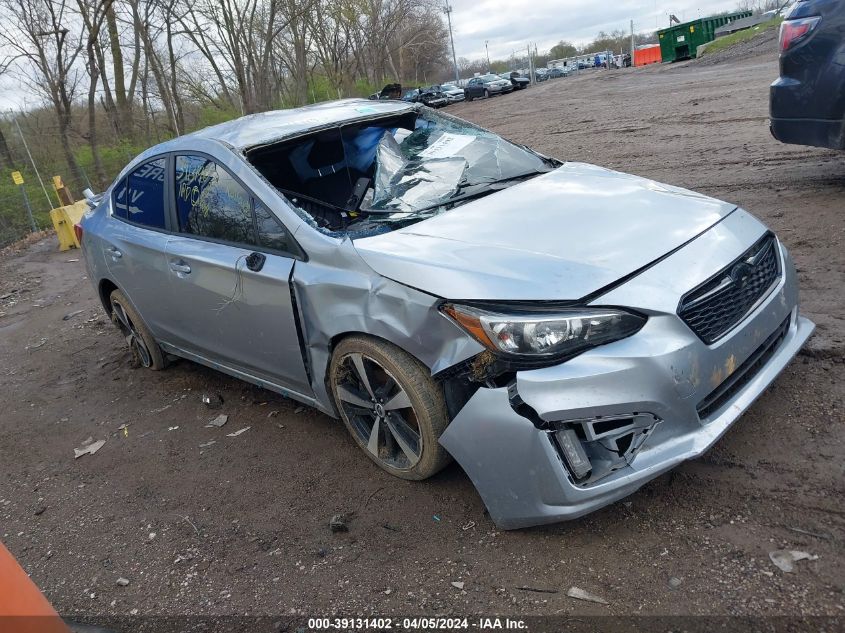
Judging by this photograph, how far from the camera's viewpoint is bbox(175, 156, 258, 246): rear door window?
3627 mm

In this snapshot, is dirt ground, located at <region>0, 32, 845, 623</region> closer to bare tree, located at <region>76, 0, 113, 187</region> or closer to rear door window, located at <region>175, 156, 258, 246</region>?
rear door window, located at <region>175, 156, 258, 246</region>

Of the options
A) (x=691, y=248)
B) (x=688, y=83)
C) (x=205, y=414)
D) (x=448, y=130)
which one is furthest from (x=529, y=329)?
(x=688, y=83)

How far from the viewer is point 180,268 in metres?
4.06

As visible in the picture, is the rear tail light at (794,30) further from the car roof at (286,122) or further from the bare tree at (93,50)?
the bare tree at (93,50)

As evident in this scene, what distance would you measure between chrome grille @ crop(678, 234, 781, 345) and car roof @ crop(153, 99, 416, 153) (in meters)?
2.36

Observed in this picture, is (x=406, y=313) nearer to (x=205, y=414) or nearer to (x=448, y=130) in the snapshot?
(x=448, y=130)

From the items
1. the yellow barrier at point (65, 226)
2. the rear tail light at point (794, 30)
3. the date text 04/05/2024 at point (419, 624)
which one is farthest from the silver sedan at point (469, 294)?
the yellow barrier at point (65, 226)

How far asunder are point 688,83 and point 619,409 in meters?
18.9

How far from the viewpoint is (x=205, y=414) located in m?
4.54

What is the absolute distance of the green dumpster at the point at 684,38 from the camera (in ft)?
119

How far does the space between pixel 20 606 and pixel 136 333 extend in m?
3.49

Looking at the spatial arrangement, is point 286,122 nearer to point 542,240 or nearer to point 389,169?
point 389,169

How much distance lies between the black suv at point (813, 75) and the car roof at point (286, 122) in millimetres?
3253

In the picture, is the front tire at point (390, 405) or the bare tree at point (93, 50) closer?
the front tire at point (390, 405)
